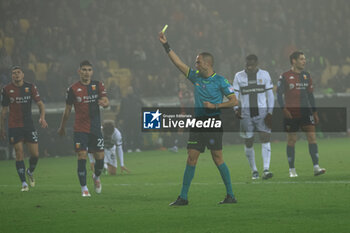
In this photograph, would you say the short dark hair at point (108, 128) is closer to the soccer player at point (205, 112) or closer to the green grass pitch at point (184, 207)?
the green grass pitch at point (184, 207)

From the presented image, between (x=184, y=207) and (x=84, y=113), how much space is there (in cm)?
290

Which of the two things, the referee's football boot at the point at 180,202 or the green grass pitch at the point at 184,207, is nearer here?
the green grass pitch at the point at 184,207

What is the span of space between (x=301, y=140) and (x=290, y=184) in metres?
14.3

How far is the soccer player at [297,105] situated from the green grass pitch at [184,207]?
559 mm

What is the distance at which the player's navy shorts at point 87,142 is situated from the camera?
11742 mm

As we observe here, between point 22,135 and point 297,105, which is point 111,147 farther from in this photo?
point 297,105

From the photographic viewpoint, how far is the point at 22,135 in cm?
1321

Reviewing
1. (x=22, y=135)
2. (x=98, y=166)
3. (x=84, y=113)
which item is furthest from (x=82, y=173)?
(x=22, y=135)

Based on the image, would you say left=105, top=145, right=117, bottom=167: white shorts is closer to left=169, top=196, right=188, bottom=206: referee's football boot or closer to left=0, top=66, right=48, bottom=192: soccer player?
left=0, top=66, right=48, bottom=192: soccer player

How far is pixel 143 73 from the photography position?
26.7 metres

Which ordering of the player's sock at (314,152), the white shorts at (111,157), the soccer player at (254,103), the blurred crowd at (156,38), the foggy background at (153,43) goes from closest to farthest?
1. the player's sock at (314,152)
2. the soccer player at (254,103)
3. the white shorts at (111,157)
4. the foggy background at (153,43)
5. the blurred crowd at (156,38)

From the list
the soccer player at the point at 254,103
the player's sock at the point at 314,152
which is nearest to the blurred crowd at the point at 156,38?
the soccer player at the point at 254,103

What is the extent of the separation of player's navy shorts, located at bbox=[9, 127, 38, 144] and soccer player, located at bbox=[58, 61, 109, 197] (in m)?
1.67

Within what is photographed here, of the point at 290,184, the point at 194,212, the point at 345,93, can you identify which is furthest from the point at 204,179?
the point at 345,93
